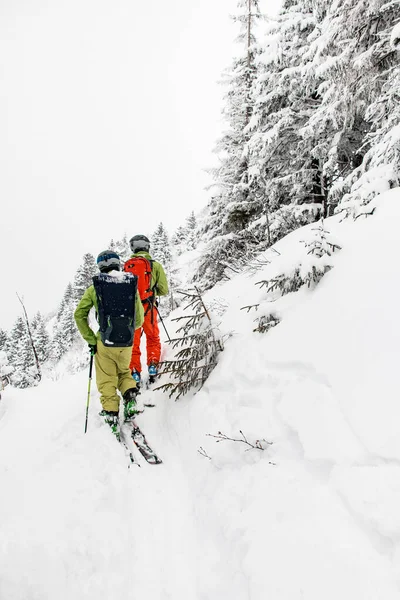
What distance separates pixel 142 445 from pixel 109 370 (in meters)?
1.17

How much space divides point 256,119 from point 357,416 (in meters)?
10.9

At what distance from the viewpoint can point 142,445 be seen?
14.0ft

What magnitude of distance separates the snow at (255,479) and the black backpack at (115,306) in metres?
1.34

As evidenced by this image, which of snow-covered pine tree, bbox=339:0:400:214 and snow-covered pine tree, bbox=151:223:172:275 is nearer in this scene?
snow-covered pine tree, bbox=339:0:400:214

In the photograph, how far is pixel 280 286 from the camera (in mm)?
5066

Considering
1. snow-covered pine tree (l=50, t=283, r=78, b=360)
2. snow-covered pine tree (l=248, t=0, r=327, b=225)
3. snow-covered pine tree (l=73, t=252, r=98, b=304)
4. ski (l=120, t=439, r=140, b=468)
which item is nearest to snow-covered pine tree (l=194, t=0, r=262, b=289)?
snow-covered pine tree (l=248, t=0, r=327, b=225)

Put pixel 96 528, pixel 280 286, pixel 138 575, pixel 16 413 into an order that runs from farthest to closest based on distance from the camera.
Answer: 1. pixel 16 413
2. pixel 280 286
3. pixel 96 528
4. pixel 138 575

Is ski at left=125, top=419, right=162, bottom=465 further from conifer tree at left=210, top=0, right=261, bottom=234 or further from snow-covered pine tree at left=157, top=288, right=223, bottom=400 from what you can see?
conifer tree at left=210, top=0, right=261, bottom=234

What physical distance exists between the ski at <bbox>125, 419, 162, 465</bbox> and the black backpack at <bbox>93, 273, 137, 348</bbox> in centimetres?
118

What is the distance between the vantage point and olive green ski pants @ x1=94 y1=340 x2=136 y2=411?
464 cm

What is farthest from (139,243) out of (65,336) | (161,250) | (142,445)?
(65,336)

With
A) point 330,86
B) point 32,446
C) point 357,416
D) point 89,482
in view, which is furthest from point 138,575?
point 330,86

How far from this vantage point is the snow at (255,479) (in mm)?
2338

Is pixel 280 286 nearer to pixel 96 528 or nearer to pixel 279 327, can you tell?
pixel 279 327
